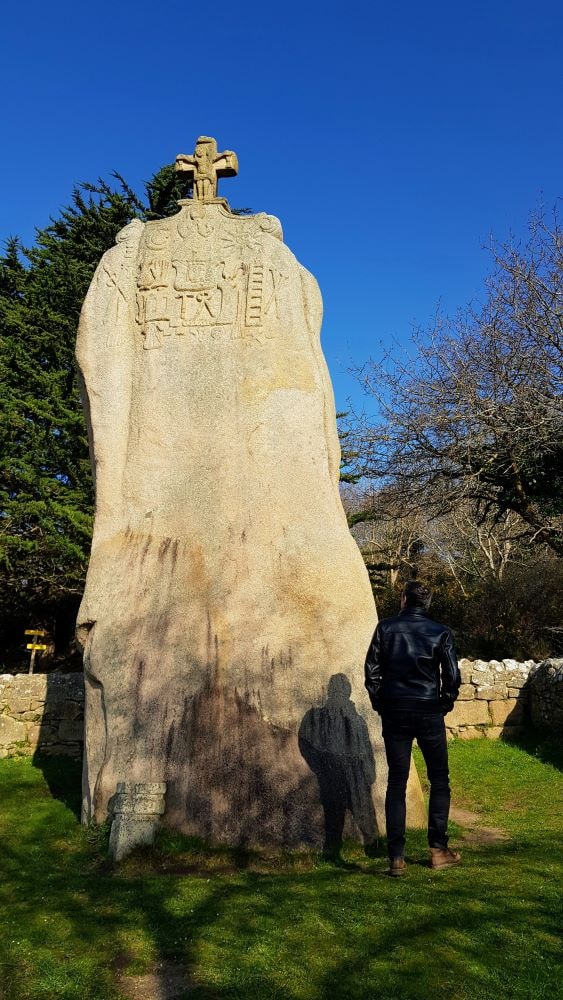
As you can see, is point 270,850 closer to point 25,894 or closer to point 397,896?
point 397,896

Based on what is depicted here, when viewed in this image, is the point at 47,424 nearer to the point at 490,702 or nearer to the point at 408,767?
the point at 490,702

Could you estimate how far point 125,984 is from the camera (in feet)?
11.1

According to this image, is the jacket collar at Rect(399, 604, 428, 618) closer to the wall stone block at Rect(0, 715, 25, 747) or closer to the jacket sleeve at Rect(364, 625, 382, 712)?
the jacket sleeve at Rect(364, 625, 382, 712)

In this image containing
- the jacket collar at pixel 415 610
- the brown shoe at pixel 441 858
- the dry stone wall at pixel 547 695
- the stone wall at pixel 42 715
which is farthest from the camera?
the stone wall at pixel 42 715

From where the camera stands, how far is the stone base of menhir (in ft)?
16.9

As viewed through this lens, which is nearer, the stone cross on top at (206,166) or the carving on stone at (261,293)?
the carving on stone at (261,293)

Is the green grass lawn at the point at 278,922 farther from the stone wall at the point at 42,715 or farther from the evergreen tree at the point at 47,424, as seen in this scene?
the evergreen tree at the point at 47,424

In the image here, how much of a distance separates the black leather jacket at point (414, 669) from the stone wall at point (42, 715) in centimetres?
643

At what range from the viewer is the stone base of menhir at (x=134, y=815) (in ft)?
16.9

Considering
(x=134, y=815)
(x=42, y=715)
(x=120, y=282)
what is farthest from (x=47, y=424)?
(x=134, y=815)

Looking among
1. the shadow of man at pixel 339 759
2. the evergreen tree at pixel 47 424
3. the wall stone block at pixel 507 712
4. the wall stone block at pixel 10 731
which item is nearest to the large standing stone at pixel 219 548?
the shadow of man at pixel 339 759

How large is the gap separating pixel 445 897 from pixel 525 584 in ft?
43.1

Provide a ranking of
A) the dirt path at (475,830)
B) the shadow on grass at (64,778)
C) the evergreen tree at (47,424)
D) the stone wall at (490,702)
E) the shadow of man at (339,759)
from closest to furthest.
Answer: the shadow of man at (339,759)
the dirt path at (475,830)
the shadow on grass at (64,778)
the stone wall at (490,702)
the evergreen tree at (47,424)

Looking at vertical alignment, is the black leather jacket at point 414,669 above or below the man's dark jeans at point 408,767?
above
